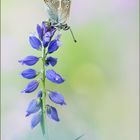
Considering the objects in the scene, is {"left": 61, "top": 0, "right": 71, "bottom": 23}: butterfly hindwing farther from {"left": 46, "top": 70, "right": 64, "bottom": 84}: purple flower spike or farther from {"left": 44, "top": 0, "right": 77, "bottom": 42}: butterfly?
{"left": 46, "top": 70, "right": 64, "bottom": 84}: purple flower spike

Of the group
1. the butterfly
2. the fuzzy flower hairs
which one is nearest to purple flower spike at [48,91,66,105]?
the fuzzy flower hairs

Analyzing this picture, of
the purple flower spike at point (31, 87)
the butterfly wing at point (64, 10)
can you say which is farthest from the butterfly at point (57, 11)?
the purple flower spike at point (31, 87)

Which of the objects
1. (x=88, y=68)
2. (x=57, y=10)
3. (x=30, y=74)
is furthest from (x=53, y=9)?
(x=88, y=68)

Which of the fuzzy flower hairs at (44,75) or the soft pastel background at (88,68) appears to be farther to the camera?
the soft pastel background at (88,68)

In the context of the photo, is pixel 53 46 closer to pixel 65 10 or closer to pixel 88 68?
pixel 65 10

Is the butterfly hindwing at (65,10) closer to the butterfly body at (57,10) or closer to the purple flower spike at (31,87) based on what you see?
the butterfly body at (57,10)

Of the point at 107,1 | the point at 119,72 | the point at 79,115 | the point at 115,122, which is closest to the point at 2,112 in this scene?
the point at 79,115
